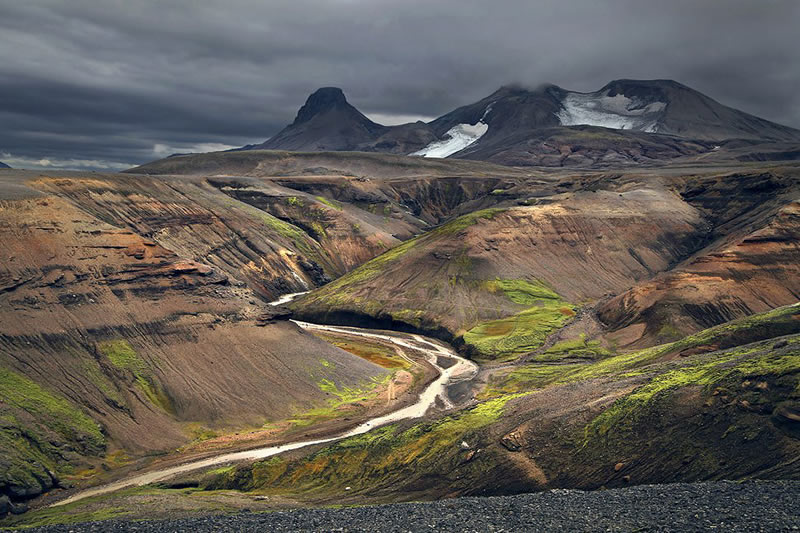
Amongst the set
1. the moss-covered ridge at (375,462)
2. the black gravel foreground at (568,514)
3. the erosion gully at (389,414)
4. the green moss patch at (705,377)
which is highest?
the green moss patch at (705,377)

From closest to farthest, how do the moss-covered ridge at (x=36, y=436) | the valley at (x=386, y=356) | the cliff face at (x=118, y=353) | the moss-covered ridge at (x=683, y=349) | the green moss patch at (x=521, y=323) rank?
the valley at (x=386, y=356)
the moss-covered ridge at (x=36, y=436)
the cliff face at (x=118, y=353)
the moss-covered ridge at (x=683, y=349)
the green moss patch at (x=521, y=323)

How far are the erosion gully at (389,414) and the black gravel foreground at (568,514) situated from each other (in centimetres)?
2078

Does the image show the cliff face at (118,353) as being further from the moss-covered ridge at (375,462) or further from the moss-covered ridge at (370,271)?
the moss-covered ridge at (370,271)

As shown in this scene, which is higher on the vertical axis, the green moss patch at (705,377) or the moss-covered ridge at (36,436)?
the green moss patch at (705,377)

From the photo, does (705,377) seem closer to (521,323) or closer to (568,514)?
(568,514)

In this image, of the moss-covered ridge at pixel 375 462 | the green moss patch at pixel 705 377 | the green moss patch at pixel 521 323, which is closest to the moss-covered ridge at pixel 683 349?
the green moss patch at pixel 705 377

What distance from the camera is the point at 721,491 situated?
1350 inches

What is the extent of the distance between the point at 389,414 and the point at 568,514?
46960 millimetres

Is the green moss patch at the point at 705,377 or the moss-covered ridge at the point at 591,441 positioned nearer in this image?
the moss-covered ridge at the point at 591,441

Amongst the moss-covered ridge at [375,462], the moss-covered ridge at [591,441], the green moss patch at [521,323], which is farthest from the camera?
the green moss patch at [521,323]

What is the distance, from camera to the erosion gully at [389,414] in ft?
193

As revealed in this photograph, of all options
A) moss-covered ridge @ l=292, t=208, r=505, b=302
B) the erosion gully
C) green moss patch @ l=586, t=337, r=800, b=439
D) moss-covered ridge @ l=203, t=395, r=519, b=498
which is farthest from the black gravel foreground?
moss-covered ridge @ l=292, t=208, r=505, b=302

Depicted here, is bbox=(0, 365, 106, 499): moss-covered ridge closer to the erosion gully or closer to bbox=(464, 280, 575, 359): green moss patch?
the erosion gully

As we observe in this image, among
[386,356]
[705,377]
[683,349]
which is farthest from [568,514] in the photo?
[386,356]
